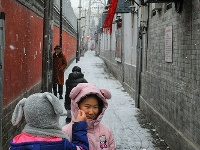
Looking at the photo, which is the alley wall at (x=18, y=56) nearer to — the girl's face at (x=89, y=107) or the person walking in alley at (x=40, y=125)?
the girl's face at (x=89, y=107)

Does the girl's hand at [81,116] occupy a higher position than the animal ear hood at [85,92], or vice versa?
the animal ear hood at [85,92]

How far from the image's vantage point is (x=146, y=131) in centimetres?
823

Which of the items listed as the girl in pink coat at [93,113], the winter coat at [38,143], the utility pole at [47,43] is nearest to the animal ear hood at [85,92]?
the girl in pink coat at [93,113]

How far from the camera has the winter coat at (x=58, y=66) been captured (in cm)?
1209

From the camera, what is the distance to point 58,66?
39.9 ft

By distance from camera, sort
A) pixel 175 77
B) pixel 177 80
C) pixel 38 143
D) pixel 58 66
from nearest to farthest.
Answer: pixel 38 143 → pixel 177 80 → pixel 175 77 → pixel 58 66

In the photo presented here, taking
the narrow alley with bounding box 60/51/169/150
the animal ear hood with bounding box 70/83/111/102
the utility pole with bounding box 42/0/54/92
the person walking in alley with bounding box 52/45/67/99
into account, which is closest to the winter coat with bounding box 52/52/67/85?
the person walking in alley with bounding box 52/45/67/99

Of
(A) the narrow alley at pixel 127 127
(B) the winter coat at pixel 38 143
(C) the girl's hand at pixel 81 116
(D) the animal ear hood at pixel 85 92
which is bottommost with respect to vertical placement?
(A) the narrow alley at pixel 127 127

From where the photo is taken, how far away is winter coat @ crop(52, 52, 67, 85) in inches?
476

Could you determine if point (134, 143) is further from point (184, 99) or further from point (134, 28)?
point (134, 28)

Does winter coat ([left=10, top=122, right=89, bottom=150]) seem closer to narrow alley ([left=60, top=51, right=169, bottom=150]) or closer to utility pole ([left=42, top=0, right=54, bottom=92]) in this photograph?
narrow alley ([left=60, top=51, right=169, bottom=150])

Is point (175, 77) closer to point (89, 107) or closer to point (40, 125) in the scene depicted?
point (89, 107)

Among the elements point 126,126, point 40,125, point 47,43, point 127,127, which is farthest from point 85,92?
point 47,43

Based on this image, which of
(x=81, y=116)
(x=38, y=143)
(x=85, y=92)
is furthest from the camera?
(x=85, y=92)
